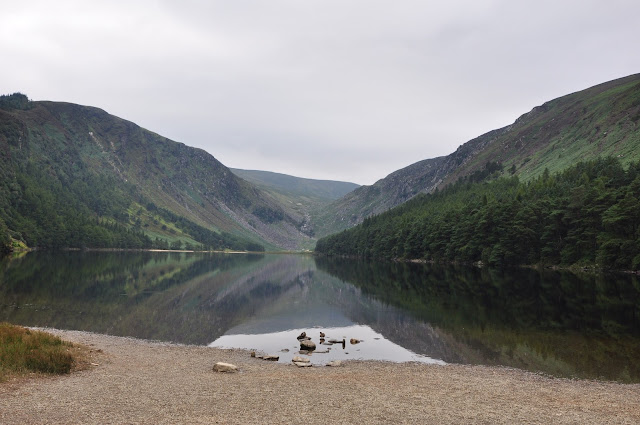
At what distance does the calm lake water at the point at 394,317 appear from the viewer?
34.1 m

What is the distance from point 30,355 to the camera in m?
24.5

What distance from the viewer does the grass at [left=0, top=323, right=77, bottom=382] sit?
23188 mm

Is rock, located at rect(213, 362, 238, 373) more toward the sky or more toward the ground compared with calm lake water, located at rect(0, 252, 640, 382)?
more toward the sky

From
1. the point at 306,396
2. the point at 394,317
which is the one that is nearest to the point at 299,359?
the point at 306,396

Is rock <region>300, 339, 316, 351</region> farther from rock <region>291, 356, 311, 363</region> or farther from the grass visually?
the grass

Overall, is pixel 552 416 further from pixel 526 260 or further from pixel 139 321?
pixel 526 260

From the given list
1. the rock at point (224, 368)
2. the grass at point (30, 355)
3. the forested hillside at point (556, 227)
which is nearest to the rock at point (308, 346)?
the rock at point (224, 368)

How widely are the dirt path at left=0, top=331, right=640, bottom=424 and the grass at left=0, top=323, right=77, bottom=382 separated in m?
1.31

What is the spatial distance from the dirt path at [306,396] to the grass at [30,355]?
1.31 metres

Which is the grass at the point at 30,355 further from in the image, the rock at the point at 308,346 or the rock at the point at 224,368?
the rock at the point at 308,346

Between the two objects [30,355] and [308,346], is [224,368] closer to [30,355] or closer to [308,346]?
[30,355]

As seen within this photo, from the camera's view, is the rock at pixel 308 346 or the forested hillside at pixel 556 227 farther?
the forested hillside at pixel 556 227

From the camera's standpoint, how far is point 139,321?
4953 centimetres

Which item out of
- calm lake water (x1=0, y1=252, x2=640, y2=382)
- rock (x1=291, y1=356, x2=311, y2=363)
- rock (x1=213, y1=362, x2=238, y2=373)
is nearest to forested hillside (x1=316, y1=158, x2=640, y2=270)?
calm lake water (x1=0, y1=252, x2=640, y2=382)
